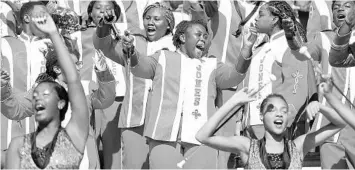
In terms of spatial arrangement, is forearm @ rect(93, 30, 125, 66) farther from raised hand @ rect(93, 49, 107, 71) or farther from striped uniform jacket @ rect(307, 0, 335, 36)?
striped uniform jacket @ rect(307, 0, 335, 36)

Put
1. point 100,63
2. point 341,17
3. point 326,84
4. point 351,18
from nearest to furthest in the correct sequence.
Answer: point 326,84, point 351,18, point 100,63, point 341,17

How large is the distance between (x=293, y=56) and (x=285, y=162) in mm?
2059

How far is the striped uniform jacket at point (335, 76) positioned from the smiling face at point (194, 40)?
3.11 ft

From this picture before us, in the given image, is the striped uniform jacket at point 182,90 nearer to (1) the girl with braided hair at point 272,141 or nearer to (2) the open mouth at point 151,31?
(2) the open mouth at point 151,31

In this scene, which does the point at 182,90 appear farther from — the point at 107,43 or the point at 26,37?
the point at 26,37

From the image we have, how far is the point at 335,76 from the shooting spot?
9.45 metres

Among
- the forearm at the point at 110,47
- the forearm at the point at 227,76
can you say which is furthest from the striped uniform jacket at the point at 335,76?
the forearm at the point at 110,47

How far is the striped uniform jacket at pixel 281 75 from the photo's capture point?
372 inches

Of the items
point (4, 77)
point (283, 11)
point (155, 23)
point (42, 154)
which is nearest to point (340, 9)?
point (283, 11)

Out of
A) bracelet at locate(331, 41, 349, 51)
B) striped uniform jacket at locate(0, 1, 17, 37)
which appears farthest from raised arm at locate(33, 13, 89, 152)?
striped uniform jacket at locate(0, 1, 17, 37)

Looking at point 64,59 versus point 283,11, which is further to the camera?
point 283,11

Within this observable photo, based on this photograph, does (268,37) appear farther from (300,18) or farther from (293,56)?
(300,18)

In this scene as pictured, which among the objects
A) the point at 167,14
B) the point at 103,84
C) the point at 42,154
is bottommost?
the point at 42,154

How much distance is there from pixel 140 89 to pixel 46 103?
8.51 ft
